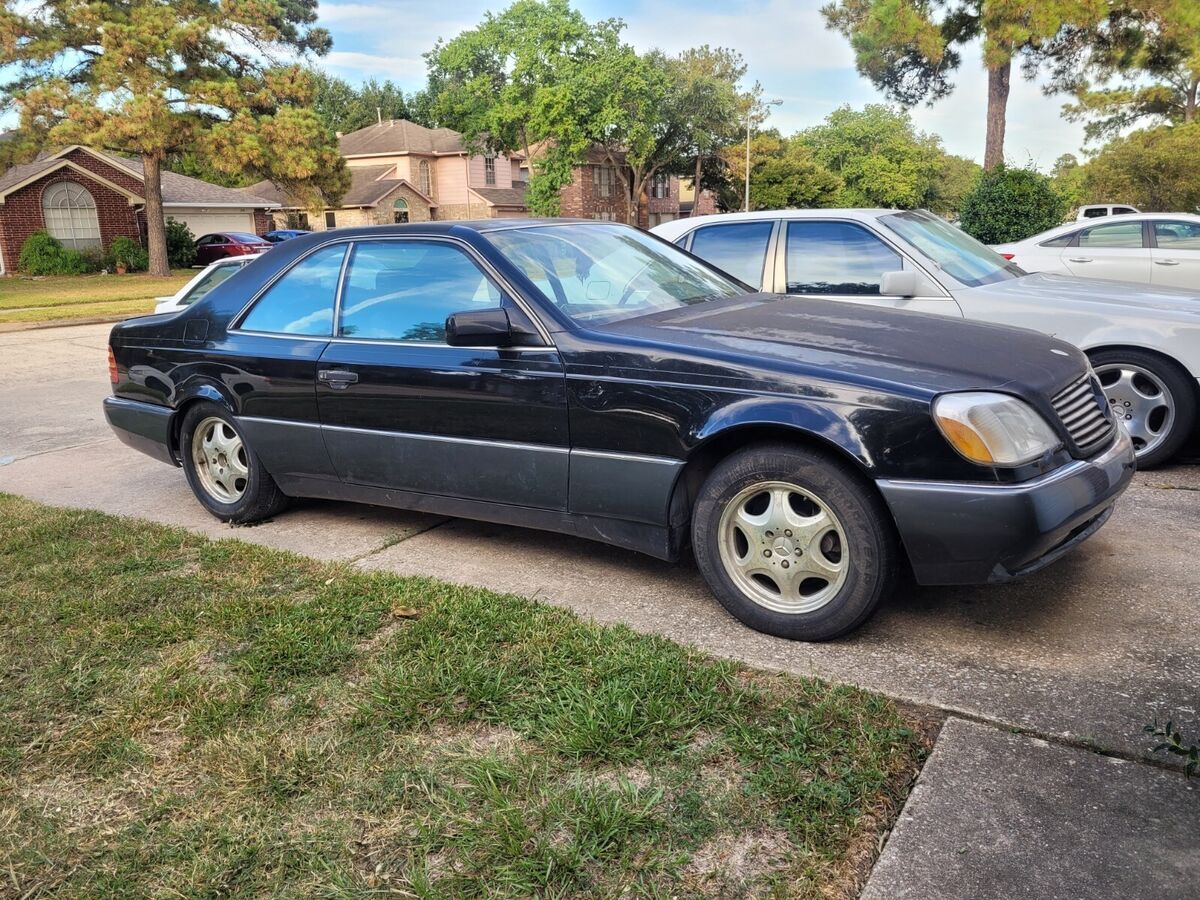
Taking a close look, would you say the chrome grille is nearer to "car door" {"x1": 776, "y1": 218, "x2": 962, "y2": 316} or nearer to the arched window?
"car door" {"x1": 776, "y1": 218, "x2": 962, "y2": 316}

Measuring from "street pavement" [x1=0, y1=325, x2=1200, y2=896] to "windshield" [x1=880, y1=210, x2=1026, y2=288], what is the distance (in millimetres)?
1614

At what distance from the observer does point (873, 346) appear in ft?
12.2

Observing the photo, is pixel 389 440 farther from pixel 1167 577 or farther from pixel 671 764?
pixel 1167 577

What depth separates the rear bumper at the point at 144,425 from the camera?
5.54 metres

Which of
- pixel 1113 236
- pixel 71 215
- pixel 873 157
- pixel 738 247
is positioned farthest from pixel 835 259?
pixel 873 157

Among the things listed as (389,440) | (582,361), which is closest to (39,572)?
(389,440)

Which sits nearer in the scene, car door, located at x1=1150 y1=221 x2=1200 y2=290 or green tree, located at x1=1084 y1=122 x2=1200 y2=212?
car door, located at x1=1150 y1=221 x2=1200 y2=290

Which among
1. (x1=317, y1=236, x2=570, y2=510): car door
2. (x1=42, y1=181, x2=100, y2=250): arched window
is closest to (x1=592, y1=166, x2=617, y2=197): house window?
(x1=42, y1=181, x2=100, y2=250): arched window

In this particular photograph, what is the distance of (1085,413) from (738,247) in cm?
349

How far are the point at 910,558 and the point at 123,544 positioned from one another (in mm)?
3810

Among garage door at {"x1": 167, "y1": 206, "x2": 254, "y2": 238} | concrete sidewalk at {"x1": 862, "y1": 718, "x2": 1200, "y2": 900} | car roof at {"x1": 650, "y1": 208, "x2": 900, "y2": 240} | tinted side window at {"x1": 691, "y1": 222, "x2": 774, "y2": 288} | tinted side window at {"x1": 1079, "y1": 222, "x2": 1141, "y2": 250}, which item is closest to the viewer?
concrete sidewalk at {"x1": 862, "y1": 718, "x2": 1200, "y2": 900}

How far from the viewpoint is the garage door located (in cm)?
4638

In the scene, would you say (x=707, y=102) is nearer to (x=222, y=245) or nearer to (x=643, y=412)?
(x=222, y=245)

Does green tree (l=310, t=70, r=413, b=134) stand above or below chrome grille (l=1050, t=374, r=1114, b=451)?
above
